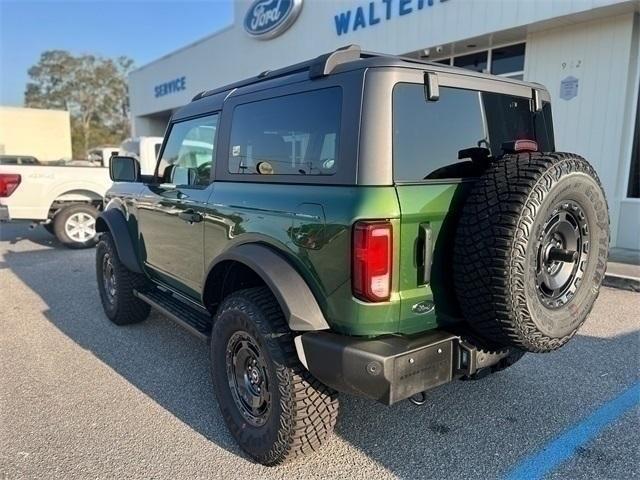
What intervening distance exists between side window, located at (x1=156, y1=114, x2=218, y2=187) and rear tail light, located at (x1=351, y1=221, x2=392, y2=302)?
1.53 m

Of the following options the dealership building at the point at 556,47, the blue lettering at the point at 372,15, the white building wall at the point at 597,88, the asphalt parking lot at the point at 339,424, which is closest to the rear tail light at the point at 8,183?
the asphalt parking lot at the point at 339,424

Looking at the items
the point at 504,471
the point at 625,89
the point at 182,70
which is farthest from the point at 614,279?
the point at 182,70

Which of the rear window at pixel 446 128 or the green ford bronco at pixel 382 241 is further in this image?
the rear window at pixel 446 128

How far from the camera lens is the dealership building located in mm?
7246

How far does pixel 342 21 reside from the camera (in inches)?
438

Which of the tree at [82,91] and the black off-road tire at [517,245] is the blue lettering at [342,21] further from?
the tree at [82,91]

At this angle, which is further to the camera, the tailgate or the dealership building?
the dealership building

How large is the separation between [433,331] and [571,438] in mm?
1202

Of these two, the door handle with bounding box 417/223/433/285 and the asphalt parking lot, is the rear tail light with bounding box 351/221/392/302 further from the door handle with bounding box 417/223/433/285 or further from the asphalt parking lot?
the asphalt parking lot

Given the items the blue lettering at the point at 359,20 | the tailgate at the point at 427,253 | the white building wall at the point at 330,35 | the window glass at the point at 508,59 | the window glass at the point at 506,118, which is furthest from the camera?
the blue lettering at the point at 359,20

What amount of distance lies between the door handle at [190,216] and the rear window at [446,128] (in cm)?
154

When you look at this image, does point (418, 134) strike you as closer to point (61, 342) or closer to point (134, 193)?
point (134, 193)

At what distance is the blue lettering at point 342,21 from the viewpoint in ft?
36.0

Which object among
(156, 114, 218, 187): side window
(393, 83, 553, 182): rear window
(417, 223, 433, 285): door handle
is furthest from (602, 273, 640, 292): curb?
(156, 114, 218, 187): side window
